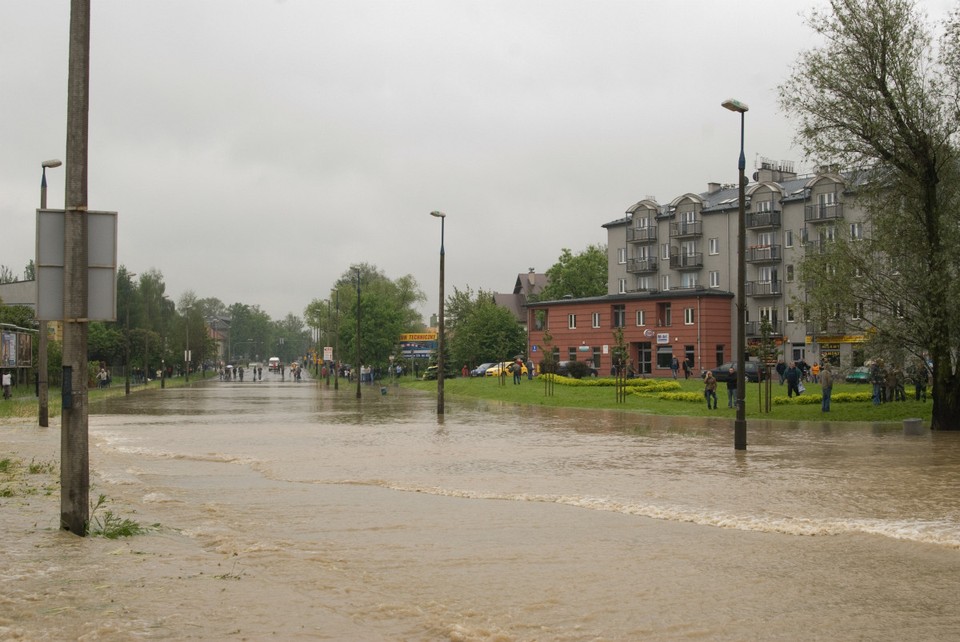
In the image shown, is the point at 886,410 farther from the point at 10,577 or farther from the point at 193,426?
the point at 10,577

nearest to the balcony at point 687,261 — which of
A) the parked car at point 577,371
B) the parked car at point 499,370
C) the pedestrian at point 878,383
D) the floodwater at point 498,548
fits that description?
the parked car at point 499,370

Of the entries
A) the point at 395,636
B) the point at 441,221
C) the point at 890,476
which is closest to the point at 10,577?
the point at 395,636

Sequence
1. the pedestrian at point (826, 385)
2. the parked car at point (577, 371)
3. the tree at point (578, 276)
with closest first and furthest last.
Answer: the pedestrian at point (826, 385) < the parked car at point (577, 371) < the tree at point (578, 276)

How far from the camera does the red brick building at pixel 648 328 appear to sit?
257ft

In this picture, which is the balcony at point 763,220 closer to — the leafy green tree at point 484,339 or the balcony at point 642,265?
the balcony at point 642,265

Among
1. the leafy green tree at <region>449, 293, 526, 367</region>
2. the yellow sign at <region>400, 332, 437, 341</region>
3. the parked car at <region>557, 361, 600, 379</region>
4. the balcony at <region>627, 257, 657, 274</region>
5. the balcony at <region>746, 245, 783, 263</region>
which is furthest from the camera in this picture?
the yellow sign at <region>400, 332, 437, 341</region>

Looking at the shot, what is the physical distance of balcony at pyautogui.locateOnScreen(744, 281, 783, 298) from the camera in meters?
80.7

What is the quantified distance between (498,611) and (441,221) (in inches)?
1300

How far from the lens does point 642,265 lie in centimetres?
9194

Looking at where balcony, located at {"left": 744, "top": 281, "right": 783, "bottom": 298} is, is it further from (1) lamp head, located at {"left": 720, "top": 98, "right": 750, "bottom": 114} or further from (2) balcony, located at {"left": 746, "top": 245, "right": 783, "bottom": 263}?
(1) lamp head, located at {"left": 720, "top": 98, "right": 750, "bottom": 114}

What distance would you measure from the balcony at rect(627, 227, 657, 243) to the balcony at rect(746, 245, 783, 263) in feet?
35.2

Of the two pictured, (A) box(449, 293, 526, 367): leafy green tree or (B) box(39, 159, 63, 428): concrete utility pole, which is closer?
(B) box(39, 159, 63, 428): concrete utility pole

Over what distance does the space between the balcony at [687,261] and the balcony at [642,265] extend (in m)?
2.23

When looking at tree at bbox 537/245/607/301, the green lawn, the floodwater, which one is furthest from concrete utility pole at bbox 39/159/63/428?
tree at bbox 537/245/607/301
